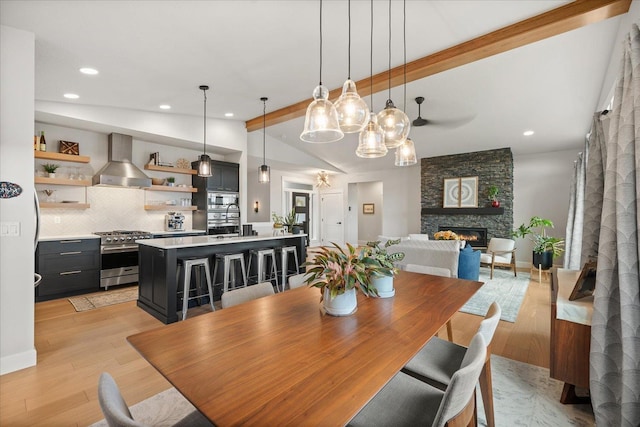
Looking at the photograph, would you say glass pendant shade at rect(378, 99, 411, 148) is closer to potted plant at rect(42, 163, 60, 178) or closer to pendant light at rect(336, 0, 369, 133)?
pendant light at rect(336, 0, 369, 133)

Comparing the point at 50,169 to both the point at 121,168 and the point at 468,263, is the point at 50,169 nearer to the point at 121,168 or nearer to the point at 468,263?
the point at 121,168

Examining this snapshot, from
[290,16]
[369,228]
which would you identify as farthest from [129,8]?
[369,228]

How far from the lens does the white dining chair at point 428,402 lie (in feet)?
2.98

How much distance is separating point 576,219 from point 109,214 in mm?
7449

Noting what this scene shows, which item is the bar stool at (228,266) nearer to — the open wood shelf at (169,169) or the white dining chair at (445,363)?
the open wood shelf at (169,169)

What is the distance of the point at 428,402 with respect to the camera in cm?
123

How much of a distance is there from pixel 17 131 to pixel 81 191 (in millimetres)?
2862

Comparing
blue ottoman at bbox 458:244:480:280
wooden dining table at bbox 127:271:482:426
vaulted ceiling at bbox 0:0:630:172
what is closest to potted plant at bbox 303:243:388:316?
wooden dining table at bbox 127:271:482:426

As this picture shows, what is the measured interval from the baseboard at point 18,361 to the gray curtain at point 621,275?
13.0 feet

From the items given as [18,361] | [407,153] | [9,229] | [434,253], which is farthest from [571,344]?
[9,229]

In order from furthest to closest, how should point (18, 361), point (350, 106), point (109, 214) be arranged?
point (109, 214) < point (18, 361) < point (350, 106)

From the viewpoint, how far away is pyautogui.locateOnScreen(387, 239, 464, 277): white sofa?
14.0 feet

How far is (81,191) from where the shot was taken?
484 cm

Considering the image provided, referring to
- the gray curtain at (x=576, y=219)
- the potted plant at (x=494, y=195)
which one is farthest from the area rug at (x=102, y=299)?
the potted plant at (x=494, y=195)
